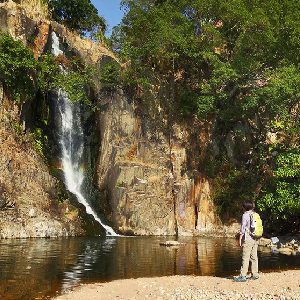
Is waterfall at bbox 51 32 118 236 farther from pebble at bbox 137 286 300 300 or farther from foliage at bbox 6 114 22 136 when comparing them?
pebble at bbox 137 286 300 300

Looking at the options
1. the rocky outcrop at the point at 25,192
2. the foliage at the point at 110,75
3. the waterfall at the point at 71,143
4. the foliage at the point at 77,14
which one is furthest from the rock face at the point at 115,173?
the foliage at the point at 77,14

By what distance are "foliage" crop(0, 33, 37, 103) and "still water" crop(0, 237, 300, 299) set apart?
1539cm

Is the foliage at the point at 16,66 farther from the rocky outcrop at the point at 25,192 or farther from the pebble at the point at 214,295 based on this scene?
the pebble at the point at 214,295

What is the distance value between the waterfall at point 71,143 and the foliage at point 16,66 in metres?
5.84

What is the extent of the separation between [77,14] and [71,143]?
20354mm

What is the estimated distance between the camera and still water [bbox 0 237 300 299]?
34.5 ft

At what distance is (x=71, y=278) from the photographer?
452 inches

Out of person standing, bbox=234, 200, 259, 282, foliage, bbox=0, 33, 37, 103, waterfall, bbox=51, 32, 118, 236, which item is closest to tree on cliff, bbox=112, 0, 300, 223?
waterfall, bbox=51, 32, 118, 236

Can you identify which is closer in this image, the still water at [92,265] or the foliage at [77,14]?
the still water at [92,265]

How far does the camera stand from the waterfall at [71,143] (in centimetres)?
3328

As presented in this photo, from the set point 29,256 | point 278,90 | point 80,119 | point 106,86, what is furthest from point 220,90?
point 29,256

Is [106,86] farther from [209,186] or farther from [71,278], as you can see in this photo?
[71,278]

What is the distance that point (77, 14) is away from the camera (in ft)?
158

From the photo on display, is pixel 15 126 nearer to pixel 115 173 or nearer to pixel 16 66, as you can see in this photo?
pixel 16 66
